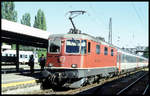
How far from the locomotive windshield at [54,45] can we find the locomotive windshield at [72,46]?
52 centimetres

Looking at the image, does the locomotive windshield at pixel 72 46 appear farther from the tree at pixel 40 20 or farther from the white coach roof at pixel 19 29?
the tree at pixel 40 20

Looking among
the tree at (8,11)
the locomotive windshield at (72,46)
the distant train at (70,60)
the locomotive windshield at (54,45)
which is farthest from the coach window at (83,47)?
the tree at (8,11)

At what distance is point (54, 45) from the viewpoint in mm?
13508

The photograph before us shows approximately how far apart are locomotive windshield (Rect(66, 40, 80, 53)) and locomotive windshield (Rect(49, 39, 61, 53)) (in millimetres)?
524

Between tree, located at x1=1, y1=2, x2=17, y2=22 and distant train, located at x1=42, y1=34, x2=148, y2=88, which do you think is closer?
distant train, located at x1=42, y1=34, x2=148, y2=88

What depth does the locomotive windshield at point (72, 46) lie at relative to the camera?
13.1 meters

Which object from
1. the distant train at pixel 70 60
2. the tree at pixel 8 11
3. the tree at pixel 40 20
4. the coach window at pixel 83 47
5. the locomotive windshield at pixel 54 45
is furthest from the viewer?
the tree at pixel 40 20

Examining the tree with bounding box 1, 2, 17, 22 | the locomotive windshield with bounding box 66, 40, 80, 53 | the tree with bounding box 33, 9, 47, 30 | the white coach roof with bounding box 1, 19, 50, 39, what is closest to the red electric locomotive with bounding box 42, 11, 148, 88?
the locomotive windshield with bounding box 66, 40, 80, 53

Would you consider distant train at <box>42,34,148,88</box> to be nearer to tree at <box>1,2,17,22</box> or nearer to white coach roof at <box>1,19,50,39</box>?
white coach roof at <box>1,19,50,39</box>

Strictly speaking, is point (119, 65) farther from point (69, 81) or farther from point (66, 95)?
point (66, 95)

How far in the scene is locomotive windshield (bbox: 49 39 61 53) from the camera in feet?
43.8

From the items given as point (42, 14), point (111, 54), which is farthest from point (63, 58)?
point (42, 14)

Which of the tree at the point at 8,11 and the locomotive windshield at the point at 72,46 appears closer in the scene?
the locomotive windshield at the point at 72,46

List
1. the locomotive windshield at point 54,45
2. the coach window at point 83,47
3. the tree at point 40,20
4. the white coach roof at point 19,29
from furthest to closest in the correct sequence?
the tree at point 40,20 → the white coach roof at point 19,29 → the locomotive windshield at point 54,45 → the coach window at point 83,47
